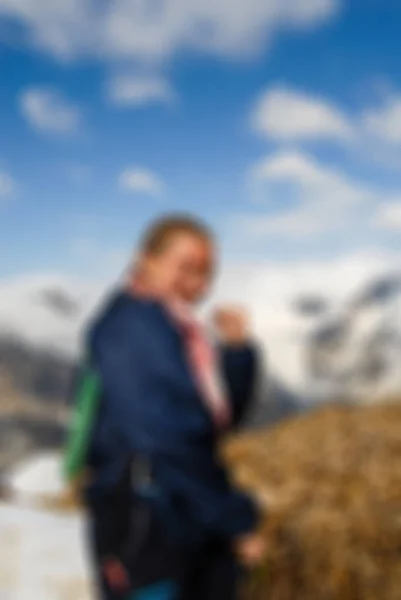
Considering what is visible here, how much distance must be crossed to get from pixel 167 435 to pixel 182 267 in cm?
19

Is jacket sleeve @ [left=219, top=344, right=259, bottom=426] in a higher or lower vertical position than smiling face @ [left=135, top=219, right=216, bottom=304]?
lower

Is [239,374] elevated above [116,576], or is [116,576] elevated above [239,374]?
[239,374]

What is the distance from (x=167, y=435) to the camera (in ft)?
3.62

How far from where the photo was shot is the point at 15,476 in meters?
3.37

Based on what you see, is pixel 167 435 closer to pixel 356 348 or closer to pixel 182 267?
pixel 182 267

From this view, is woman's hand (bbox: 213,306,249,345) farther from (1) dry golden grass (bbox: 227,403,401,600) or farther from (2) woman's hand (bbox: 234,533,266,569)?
(1) dry golden grass (bbox: 227,403,401,600)

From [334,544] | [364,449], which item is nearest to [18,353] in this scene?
[364,449]

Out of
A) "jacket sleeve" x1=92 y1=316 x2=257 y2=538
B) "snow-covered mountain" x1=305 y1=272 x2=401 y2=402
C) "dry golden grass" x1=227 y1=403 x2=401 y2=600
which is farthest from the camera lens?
"snow-covered mountain" x1=305 y1=272 x2=401 y2=402

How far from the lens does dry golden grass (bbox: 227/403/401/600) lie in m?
2.32

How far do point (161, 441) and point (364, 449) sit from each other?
77.6 inches

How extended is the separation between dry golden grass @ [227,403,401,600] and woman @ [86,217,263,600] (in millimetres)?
975

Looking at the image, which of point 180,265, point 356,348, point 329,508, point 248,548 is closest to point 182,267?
point 180,265

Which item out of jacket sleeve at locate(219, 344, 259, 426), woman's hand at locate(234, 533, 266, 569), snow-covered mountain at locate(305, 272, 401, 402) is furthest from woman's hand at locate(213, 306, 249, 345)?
snow-covered mountain at locate(305, 272, 401, 402)

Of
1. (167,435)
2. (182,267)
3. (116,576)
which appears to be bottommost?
(116,576)
